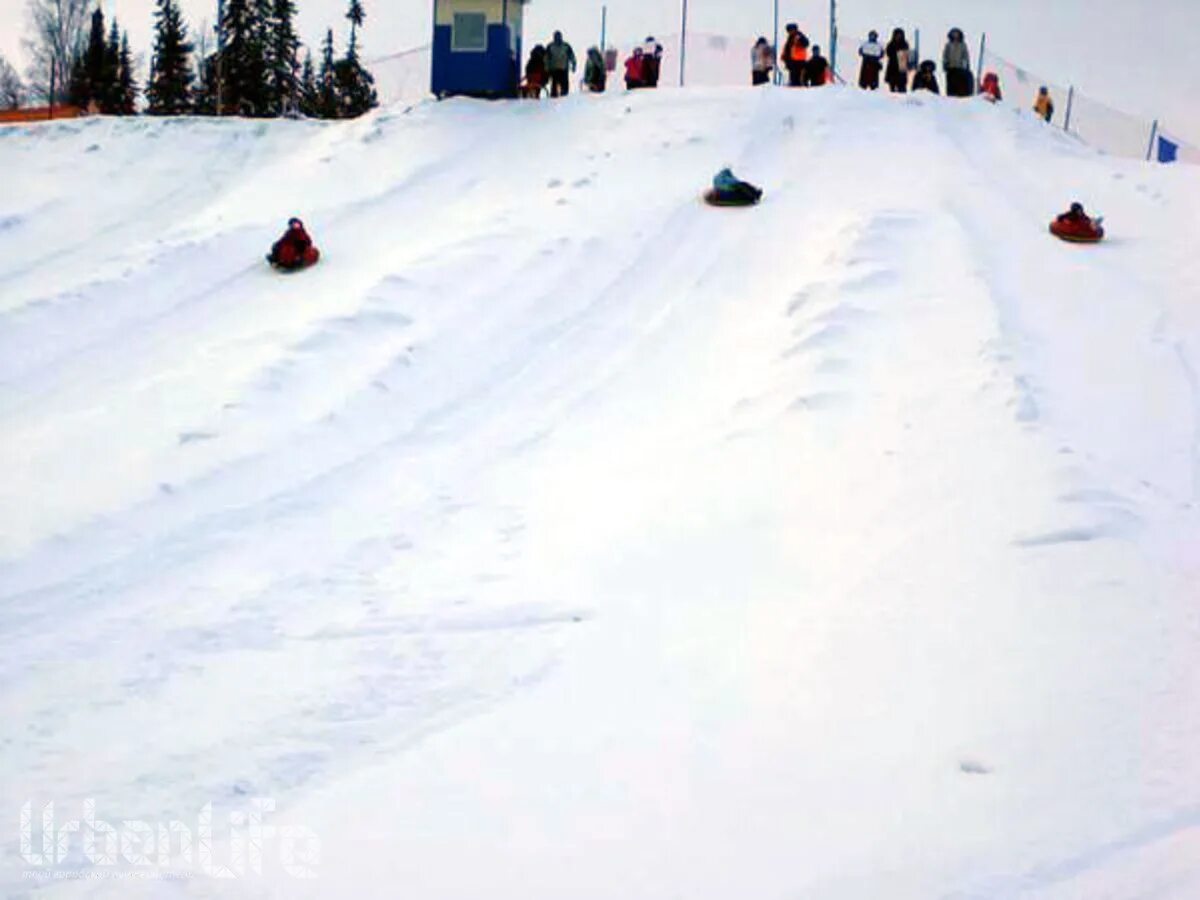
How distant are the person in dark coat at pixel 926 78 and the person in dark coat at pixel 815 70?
153 cm

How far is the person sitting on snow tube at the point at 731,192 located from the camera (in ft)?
42.8

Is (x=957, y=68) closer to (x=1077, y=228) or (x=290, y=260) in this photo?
(x=1077, y=228)

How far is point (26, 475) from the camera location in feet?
23.1

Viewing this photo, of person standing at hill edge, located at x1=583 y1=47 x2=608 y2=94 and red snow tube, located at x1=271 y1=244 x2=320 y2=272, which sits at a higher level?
person standing at hill edge, located at x1=583 y1=47 x2=608 y2=94

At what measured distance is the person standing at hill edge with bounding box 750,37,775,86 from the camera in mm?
19495

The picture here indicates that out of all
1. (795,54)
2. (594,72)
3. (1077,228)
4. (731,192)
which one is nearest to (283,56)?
(594,72)

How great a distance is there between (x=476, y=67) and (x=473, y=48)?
316 mm

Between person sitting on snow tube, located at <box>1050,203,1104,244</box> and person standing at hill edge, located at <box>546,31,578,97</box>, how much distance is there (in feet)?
30.4

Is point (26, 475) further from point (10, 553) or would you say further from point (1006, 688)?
point (1006, 688)

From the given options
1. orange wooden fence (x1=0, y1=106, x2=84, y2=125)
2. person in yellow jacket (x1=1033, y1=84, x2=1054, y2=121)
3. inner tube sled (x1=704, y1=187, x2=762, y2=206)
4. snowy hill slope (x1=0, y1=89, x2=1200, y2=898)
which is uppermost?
person in yellow jacket (x1=1033, y1=84, x2=1054, y2=121)

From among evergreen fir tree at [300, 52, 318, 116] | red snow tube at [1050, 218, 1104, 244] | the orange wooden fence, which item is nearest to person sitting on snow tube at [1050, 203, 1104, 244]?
red snow tube at [1050, 218, 1104, 244]

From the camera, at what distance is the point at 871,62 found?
63.1ft

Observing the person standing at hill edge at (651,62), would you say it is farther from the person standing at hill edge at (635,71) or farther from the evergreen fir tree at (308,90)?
the evergreen fir tree at (308,90)

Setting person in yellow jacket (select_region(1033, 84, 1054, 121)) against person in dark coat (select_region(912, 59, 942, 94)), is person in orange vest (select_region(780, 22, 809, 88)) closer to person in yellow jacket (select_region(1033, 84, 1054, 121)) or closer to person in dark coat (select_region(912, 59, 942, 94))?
person in dark coat (select_region(912, 59, 942, 94))
